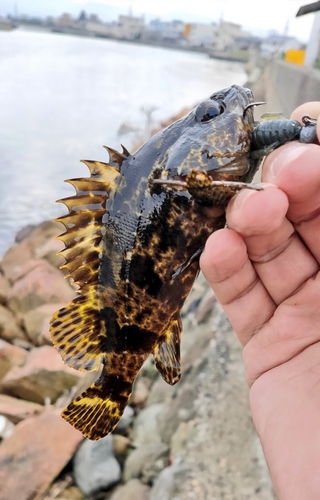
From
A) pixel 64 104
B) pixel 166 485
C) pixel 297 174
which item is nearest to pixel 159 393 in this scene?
pixel 166 485

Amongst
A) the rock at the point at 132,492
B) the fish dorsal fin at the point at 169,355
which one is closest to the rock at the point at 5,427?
the rock at the point at 132,492

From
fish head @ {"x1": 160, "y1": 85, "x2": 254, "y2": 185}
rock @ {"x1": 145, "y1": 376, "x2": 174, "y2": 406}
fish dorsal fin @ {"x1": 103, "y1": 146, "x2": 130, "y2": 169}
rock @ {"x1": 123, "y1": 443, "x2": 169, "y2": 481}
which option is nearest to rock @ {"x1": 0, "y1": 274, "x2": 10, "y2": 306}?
rock @ {"x1": 145, "y1": 376, "x2": 174, "y2": 406}

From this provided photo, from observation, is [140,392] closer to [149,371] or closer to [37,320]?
[149,371]


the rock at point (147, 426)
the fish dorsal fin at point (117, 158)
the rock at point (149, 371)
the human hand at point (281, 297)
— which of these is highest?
the fish dorsal fin at point (117, 158)

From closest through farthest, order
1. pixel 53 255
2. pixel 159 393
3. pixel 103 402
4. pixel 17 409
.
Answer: pixel 103 402 < pixel 159 393 < pixel 17 409 < pixel 53 255

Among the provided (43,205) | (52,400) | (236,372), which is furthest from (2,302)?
(43,205)

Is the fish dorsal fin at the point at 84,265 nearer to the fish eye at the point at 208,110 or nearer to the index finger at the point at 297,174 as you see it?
the fish eye at the point at 208,110

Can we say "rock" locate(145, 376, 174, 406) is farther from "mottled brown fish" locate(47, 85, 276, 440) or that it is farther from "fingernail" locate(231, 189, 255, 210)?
"fingernail" locate(231, 189, 255, 210)
